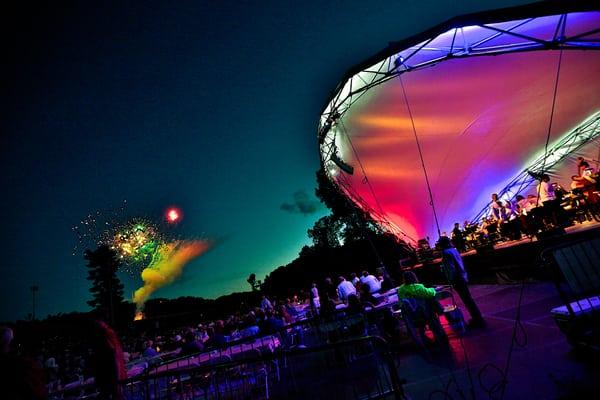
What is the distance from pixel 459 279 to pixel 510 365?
8.74ft

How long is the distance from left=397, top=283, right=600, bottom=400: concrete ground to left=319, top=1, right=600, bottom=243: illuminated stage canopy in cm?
476

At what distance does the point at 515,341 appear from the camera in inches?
193

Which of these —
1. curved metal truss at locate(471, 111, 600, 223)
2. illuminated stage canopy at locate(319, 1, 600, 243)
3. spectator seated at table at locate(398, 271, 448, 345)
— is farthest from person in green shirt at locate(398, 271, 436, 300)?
curved metal truss at locate(471, 111, 600, 223)

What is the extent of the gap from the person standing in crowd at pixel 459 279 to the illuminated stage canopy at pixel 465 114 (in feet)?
12.9

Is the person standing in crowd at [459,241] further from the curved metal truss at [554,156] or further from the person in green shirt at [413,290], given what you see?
the person in green shirt at [413,290]

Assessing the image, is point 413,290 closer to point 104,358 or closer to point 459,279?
point 459,279

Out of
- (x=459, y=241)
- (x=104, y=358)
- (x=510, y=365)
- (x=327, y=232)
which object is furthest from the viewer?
(x=327, y=232)

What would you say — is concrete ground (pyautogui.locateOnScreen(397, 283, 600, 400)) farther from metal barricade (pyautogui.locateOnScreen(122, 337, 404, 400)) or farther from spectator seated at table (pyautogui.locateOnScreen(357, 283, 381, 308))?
spectator seated at table (pyautogui.locateOnScreen(357, 283, 381, 308))

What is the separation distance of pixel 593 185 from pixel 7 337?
16.1 meters

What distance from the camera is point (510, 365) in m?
4.13

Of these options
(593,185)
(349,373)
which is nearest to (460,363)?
(349,373)

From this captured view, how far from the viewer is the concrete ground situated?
3.35 meters

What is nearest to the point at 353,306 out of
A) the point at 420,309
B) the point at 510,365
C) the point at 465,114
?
the point at 420,309

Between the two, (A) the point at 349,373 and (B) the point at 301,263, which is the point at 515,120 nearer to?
(A) the point at 349,373
